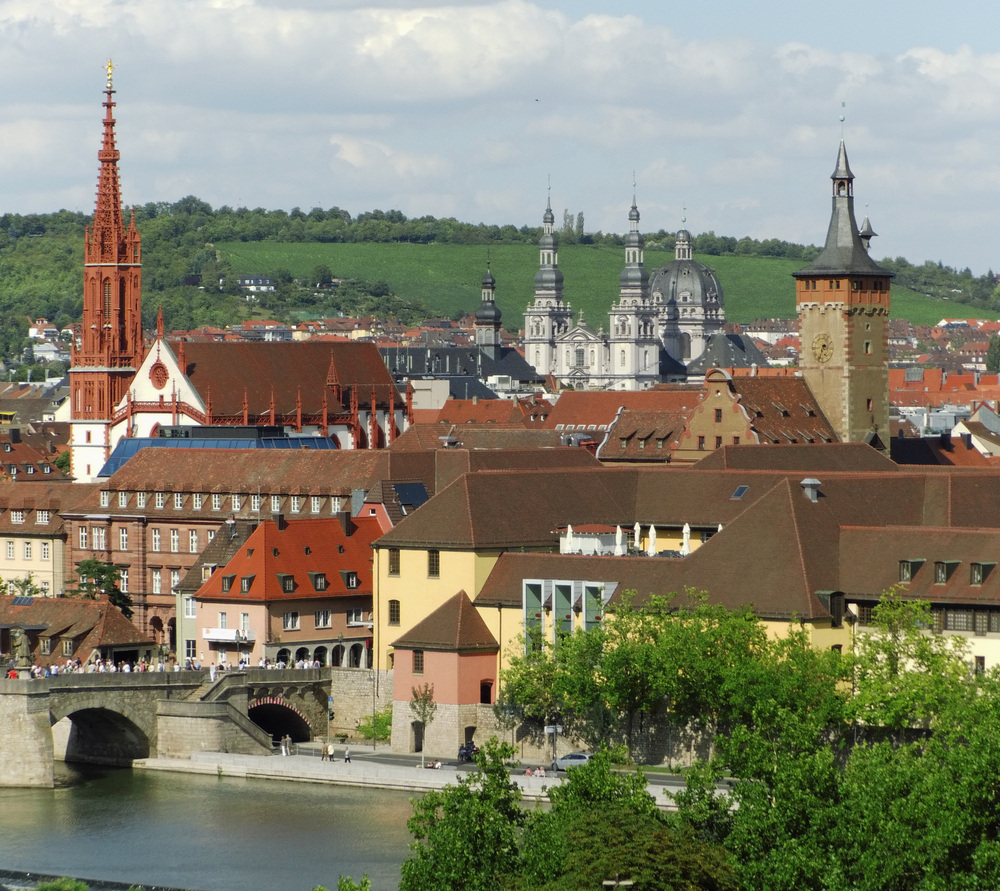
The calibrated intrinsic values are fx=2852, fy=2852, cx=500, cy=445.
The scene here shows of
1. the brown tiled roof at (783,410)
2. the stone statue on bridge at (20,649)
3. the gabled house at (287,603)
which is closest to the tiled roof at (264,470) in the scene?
the gabled house at (287,603)

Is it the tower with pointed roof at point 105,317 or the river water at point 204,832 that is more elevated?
the tower with pointed roof at point 105,317

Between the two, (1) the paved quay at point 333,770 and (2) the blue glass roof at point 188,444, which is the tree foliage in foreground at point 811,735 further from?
(2) the blue glass roof at point 188,444

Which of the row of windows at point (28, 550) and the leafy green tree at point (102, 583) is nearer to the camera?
the leafy green tree at point (102, 583)

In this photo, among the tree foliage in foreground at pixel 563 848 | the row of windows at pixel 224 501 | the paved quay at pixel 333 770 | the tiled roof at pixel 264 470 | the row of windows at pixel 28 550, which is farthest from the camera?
the row of windows at pixel 28 550

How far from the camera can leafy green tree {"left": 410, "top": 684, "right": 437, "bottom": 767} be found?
108000 millimetres

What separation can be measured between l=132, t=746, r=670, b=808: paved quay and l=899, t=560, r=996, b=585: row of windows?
1431 cm

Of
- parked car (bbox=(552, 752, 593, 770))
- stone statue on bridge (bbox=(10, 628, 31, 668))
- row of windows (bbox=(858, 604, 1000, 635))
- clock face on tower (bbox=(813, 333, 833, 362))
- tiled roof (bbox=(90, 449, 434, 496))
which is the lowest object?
parked car (bbox=(552, 752, 593, 770))

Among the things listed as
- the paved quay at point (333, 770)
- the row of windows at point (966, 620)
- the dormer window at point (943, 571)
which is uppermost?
the dormer window at point (943, 571)

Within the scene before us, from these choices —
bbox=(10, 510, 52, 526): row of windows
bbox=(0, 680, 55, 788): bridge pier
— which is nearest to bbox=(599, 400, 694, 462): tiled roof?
bbox=(10, 510, 52, 526): row of windows

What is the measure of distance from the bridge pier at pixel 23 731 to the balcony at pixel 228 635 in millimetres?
12532

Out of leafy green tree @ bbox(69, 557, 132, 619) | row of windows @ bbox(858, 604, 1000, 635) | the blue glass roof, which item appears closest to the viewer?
row of windows @ bbox(858, 604, 1000, 635)

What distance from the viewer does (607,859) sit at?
71.2m

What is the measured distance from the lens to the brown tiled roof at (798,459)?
132250 millimetres

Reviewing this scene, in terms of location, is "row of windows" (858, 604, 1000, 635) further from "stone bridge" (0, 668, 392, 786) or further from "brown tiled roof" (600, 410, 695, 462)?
"brown tiled roof" (600, 410, 695, 462)
